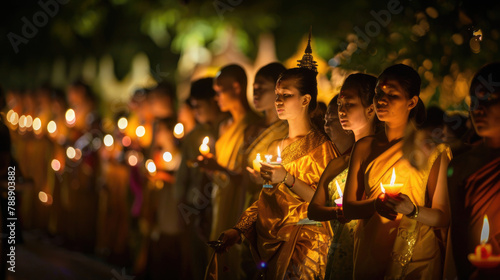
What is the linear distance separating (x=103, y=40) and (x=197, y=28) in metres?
3.61

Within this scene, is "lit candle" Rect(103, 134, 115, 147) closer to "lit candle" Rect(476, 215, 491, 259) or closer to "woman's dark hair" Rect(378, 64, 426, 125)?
"woman's dark hair" Rect(378, 64, 426, 125)

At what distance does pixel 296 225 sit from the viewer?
491cm

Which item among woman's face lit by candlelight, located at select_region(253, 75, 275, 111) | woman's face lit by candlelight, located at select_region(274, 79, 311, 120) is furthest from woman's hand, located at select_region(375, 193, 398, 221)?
woman's face lit by candlelight, located at select_region(253, 75, 275, 111)

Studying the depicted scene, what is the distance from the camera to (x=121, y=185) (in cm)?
883

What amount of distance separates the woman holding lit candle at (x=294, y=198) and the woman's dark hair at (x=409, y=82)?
2.55 feet

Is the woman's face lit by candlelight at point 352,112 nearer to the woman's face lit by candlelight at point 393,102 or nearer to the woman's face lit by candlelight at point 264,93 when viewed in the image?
the woman's face lit by candlelight at point 393,102

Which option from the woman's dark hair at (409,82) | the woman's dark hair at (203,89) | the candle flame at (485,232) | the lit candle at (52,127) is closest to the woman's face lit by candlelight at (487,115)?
the woman's dark hair at (409,82)

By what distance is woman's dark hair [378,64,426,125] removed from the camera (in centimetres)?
421

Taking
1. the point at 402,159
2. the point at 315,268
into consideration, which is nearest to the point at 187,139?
the point at 315,268

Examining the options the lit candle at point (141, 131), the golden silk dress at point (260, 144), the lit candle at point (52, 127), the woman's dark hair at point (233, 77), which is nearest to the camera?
the golden silk dress at point (260, 144)

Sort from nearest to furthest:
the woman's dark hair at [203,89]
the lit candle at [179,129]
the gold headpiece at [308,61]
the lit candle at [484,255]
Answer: the lit candle at [484,255] < the gold headpiece at [308,61] < the woman's dark hair at [203,89] < the lit candle at [179,129]

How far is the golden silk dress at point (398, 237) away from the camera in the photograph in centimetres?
412

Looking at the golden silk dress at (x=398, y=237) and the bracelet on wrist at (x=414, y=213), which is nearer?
the bracelet on wrist at (x=414, y=213)

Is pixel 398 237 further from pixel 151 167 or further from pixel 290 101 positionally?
pixel 151 167
